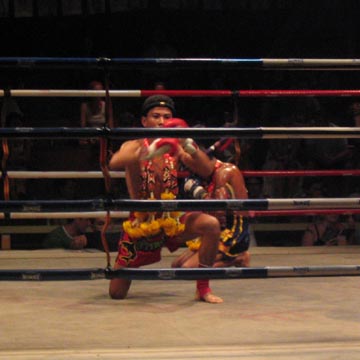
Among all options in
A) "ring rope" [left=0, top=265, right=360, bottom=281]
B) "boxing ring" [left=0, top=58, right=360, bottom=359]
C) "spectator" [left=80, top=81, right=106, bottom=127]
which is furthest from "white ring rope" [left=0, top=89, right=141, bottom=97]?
"spectator" [left=80, top=81, right=106, bottom=127]

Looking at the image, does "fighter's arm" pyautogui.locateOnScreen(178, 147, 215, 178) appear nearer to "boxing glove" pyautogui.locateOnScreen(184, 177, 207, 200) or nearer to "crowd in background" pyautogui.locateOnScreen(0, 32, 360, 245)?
"boxing glove" pyautogui.locateOnScreen(184, 177, 207, 200)

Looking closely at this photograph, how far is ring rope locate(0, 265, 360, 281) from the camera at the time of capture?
9.96 ft

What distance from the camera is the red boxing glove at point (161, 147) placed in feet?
12.6

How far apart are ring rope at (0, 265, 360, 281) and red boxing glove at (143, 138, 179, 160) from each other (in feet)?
2.89

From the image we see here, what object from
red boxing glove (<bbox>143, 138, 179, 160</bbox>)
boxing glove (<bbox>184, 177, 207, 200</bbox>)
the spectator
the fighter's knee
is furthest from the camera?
the spectator

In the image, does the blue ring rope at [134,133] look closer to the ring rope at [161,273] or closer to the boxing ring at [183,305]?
the boxing ring at [183,305]

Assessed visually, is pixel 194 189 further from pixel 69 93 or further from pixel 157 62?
pixel 157 62

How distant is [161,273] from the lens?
10.0 ft

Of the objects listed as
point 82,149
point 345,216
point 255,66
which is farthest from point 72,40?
point 255,66

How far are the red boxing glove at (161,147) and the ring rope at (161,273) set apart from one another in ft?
2.89

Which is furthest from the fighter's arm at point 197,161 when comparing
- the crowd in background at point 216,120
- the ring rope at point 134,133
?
the crowd in background at point 216,120

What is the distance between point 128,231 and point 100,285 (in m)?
0.71

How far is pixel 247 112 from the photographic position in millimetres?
9000

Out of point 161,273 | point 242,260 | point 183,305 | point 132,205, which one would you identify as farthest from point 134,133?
point 242,260
